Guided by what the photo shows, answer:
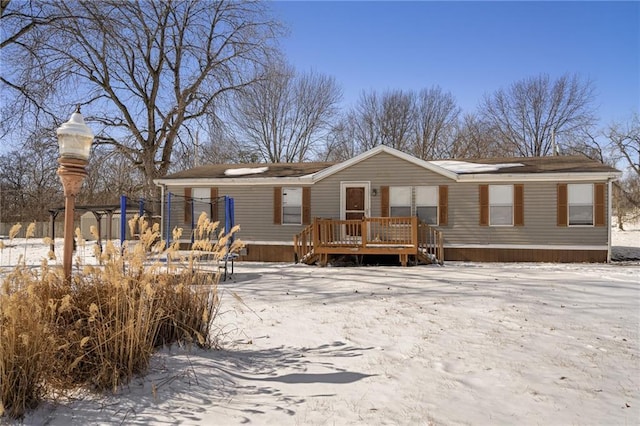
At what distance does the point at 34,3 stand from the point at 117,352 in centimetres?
1236

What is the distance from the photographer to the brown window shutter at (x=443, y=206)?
13203mm

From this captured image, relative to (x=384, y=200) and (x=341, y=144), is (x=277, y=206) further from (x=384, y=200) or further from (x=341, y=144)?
(x=341, y=144)

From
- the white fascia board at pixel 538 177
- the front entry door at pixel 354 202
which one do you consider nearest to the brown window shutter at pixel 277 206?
the front entry door at pixel 354 202

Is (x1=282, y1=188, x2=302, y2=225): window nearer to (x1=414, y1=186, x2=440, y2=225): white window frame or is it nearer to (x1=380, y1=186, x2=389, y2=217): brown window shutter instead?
(x1=380, y1=186, x2=389, y2=217): brown window shutter

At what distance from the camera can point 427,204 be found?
13.4m

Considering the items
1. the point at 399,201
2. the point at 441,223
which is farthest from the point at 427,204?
the point at 399,201

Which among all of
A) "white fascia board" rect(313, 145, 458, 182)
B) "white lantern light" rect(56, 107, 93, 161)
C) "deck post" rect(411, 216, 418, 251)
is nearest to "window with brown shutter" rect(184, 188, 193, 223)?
"white fascia board" rect(313, 145, 458, 182)

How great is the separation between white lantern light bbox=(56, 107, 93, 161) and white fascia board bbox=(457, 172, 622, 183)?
11142 millimetres

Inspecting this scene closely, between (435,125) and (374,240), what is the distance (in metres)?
22.0

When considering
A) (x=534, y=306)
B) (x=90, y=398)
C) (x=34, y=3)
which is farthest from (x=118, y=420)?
(x=34, y=3)

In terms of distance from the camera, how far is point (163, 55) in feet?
68.9

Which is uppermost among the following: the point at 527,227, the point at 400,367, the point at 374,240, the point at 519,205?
the point at 519,205

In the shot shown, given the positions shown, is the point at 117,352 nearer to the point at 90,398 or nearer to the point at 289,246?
the point at 90,398

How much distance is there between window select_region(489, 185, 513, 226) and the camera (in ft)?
42.7
